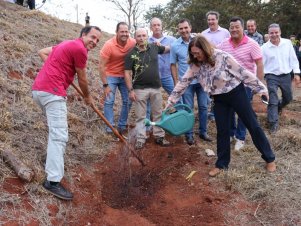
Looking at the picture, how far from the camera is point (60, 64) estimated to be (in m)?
3.69

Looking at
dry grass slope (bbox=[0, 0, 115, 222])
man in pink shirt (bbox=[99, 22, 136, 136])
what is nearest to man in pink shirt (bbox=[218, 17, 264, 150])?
man in pink shirt (bbox=[99, 22, 136, 136])

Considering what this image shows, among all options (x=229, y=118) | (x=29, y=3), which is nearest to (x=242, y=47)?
(x=229, y=118)

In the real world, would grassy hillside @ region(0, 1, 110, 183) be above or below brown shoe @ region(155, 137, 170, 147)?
above

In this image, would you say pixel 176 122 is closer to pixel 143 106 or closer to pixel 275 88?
pixel 143 106

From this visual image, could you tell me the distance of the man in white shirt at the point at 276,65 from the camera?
602cm

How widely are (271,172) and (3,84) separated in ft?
13.1

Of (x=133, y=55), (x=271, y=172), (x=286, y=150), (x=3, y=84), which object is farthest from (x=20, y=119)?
(x=286, y=150)

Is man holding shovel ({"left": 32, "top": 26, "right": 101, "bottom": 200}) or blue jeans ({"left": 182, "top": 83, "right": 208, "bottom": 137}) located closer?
man holding shovel ({"left": 32, "top": 26, "right": 101, "bottom": 200})

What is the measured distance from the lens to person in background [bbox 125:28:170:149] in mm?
4957

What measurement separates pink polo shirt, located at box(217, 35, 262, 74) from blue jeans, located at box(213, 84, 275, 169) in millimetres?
681

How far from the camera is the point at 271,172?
4.59 metres

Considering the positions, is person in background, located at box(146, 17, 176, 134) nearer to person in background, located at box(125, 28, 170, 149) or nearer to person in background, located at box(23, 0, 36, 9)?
person in background, located at box(125, 28, 170, 149)

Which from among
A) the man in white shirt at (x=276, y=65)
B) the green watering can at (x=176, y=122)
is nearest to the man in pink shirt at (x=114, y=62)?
the green watering can at (x=176, y=122)

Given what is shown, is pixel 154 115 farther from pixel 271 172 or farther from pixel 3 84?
pixel 3 84
